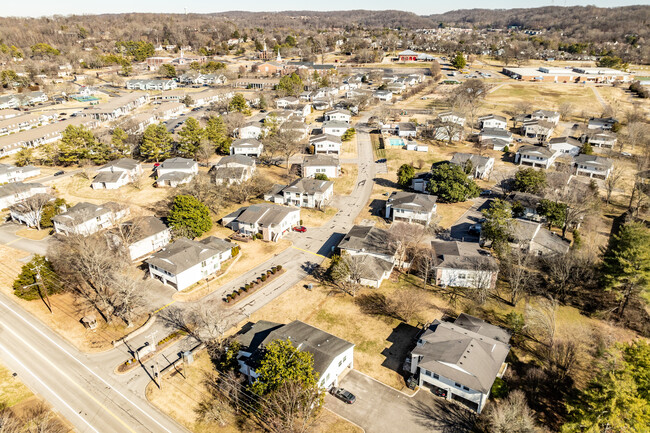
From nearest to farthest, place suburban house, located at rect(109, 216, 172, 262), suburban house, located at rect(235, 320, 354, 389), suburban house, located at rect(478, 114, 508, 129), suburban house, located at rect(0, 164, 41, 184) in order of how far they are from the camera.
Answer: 1. suburban house, located at rect(235, 320, 354, 389)
2. suburban house, located at rect(109, 216, 172, 262)
3. suburban house, located at rect(0, 164, 41, 184)
4. suburban house, located at rect(478, 114, 508, 129)

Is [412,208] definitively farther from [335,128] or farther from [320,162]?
[335,128]

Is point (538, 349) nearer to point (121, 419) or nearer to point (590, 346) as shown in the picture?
point (590, 346)

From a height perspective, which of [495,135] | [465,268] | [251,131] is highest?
[251,131]

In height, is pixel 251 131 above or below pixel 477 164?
above

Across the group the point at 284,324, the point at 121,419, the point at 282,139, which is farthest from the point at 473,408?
the point at 282,139

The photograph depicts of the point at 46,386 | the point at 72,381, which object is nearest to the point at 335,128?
the point at 72,381

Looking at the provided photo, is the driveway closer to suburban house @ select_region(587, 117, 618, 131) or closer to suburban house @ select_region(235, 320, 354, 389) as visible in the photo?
suburban house @ select_region(235, 320, 354, 389)

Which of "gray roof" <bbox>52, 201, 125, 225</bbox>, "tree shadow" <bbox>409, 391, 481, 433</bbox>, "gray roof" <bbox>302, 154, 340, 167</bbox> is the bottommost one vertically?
"tree shadow" <bbox>409, 391, 481, 433</bbox>

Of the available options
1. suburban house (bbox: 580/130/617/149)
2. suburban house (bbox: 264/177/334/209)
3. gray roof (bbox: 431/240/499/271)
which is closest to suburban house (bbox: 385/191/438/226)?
gray roof (bbox: 431/240/499/271)
